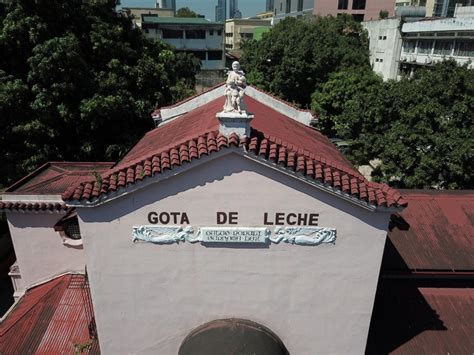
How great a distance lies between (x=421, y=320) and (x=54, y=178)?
14.6 m

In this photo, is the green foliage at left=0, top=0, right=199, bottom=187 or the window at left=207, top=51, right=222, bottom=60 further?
the window at left=207, top=51, right=222, bottom=60

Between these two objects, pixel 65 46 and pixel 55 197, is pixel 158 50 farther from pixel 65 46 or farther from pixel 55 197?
pixel 55 197

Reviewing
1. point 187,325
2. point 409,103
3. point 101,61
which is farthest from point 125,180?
point 409,103

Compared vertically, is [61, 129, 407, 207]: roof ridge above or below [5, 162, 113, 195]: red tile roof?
above

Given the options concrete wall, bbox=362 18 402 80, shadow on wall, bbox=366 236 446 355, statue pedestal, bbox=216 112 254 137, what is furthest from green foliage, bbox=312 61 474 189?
concrete wall, bbox=362 18 402 80

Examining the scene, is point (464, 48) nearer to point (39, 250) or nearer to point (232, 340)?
point (232, 340)

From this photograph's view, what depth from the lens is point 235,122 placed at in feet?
27.8

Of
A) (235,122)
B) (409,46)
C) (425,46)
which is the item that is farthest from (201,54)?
Answer: (235,122)

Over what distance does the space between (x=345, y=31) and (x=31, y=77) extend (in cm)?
4373

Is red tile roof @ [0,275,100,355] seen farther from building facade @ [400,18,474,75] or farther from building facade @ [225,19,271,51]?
building facade @ [225,19,271,51]

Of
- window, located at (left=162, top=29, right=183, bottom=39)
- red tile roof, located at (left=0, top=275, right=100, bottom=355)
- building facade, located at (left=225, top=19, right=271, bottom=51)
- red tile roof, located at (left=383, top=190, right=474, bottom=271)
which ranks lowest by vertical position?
red tile roof, located at (left=0, top=275, right=100, bottom=355)

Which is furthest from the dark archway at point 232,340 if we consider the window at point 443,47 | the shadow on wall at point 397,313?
the window at point 443,47

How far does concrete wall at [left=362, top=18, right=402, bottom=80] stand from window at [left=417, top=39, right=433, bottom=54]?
3.96 metres

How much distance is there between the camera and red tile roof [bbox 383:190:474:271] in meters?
12.7
